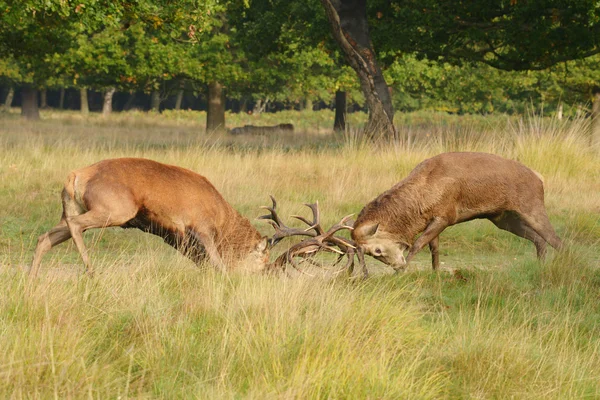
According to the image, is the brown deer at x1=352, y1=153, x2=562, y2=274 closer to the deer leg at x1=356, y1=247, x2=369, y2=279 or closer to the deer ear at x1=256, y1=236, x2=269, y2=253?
the deer leg at x1=356, y1=247, x2=369, y2=279

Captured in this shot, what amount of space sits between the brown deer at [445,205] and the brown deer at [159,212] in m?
1.23

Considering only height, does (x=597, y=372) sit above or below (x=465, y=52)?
below

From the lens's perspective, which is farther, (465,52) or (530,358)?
(465,52)

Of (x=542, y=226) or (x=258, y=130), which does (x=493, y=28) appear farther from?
(x=258, y=130)

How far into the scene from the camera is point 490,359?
4785 millimetres

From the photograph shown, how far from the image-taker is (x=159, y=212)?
7.18 metres

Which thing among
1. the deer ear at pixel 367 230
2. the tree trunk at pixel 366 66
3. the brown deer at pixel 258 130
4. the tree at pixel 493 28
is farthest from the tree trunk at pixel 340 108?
the deer ear at pixel 367 230

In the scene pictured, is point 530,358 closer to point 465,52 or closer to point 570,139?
point 570,139

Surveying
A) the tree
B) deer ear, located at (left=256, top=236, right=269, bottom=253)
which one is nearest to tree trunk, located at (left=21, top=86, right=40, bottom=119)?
the tree

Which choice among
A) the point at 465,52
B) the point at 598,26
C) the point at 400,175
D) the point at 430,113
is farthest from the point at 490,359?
the point at 430,113

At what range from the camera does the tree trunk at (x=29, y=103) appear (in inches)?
1711

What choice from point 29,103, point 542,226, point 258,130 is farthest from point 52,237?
point 29,103

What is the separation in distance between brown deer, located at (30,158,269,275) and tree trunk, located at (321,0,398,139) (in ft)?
33.6

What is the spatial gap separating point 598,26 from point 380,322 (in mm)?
12796
